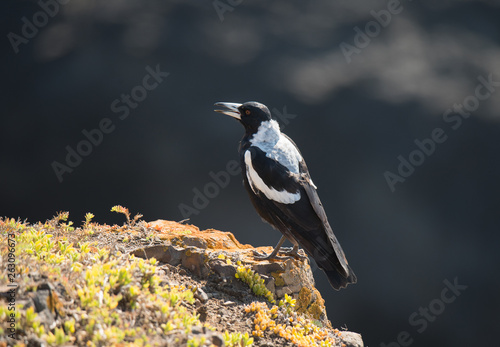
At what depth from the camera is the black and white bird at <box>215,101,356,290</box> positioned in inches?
147

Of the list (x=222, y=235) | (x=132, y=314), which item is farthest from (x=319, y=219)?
(x=132, y=314)

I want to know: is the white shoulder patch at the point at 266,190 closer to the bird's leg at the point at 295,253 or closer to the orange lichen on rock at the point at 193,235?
the bird's leg at the point at 295,253

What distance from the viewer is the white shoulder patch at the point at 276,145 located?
4.03 metres

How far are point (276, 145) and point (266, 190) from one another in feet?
1.54

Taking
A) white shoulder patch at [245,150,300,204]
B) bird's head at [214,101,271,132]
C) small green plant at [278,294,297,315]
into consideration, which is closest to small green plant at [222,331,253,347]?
small green plant at [278,294,297,315]

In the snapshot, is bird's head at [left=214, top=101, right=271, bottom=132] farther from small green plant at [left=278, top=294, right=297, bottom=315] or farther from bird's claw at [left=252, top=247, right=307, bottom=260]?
small green plant at [left=278, top=294, right=297, bottom=315]

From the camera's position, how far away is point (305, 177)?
4.01 m

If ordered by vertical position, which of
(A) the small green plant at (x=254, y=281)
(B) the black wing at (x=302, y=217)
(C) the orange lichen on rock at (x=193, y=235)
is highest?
(B) the black wing at (x=302, y=217)

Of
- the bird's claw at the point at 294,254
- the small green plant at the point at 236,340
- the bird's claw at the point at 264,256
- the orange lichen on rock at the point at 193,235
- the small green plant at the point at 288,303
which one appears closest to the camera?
the small green plant at the point at 236,340

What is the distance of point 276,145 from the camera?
4.17 metres

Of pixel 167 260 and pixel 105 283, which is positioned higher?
pixel 105 283

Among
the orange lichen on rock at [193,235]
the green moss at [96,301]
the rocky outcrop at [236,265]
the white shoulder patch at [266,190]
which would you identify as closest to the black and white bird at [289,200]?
the white shoulder patch at [266,190]

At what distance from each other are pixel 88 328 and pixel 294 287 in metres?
1.81

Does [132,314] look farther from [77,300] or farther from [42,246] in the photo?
[42,246]
